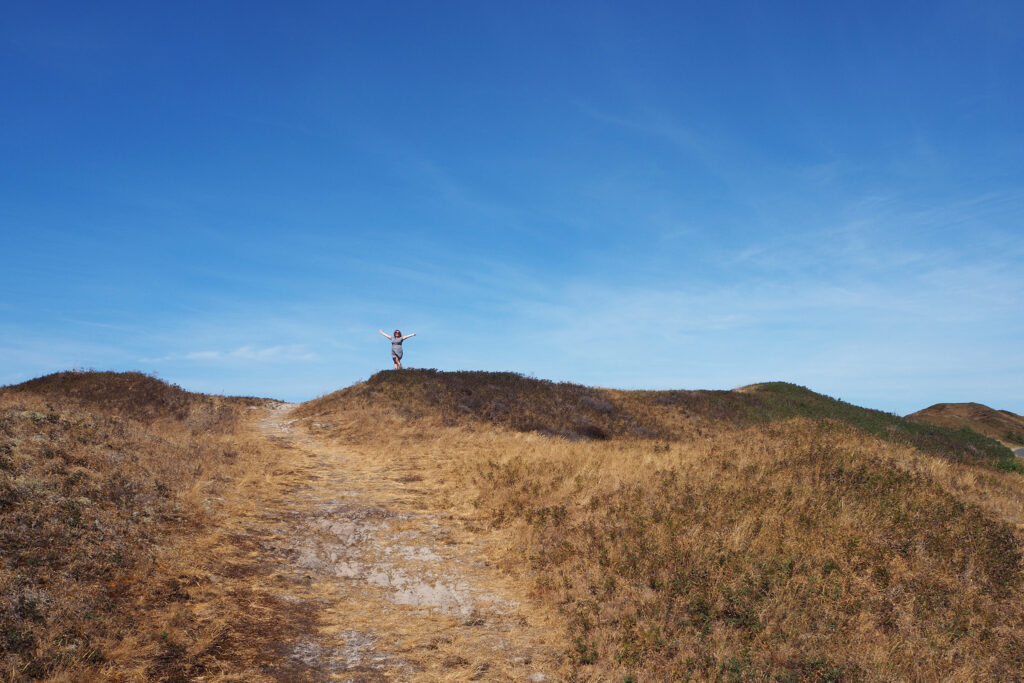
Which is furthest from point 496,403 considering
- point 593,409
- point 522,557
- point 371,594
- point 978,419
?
point 978,419

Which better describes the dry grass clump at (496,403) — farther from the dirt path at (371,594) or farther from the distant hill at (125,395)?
the dirt path at (371,594)

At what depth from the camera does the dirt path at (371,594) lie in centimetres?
848

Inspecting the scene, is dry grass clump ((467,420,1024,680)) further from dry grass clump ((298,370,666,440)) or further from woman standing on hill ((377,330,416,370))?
woman standing on hill ((377,330,416,370))

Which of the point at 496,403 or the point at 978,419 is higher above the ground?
the point at 978,419

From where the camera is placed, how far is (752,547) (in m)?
11.6

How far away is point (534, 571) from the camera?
1135 cm

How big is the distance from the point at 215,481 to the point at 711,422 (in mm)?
27451

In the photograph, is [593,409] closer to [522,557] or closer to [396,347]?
[396,347]

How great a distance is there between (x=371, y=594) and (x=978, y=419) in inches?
2440

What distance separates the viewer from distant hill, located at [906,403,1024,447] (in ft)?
162

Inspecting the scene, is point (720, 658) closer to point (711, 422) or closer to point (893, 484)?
point (893, 484)

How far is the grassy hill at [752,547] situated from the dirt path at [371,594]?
815 mm

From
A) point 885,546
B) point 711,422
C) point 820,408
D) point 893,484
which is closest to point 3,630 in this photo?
point 885,546

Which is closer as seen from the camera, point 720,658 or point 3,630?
point 3,630
